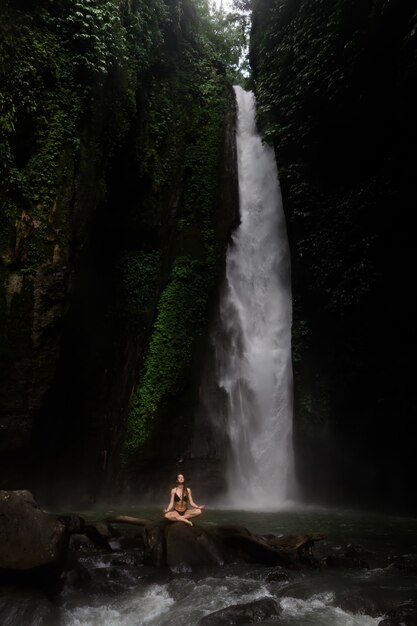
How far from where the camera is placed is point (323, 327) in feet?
40.2

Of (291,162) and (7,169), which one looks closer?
(7,169)

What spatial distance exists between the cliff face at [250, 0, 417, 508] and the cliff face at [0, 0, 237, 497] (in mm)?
2936

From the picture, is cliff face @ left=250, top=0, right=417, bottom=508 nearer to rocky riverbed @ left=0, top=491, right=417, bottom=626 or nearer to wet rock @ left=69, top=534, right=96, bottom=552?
rocky riverbed @ left=0, top=491, right=417, bottom=626

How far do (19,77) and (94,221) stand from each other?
3.24 meters

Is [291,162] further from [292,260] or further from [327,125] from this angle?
[292,260]

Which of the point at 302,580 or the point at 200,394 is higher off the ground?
the point at 200,394

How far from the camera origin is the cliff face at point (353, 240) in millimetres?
10477

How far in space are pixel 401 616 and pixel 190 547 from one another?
8.74 ft

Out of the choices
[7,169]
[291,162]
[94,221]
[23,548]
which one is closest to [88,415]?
[94,221]

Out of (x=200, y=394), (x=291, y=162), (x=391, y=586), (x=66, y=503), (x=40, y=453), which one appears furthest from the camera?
(x=291, y=162)

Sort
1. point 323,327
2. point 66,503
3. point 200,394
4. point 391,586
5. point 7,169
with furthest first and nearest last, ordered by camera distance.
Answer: point 200,394
point 323,327
point 66,503
point 7,169
point 391,586

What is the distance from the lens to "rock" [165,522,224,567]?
5867 mm

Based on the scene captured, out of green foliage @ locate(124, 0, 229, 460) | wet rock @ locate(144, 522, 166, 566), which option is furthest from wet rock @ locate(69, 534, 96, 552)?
green foliage @ locate(124, 0, 229, 460)

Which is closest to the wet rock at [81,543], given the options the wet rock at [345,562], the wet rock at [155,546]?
the wet rock at [155,546]
